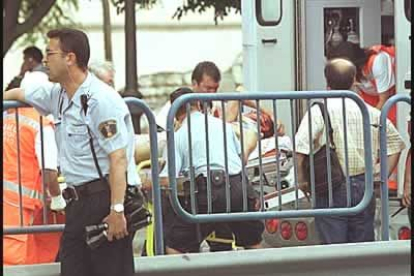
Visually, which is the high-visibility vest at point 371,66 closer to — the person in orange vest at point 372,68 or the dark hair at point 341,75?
the person in orange vest at point 372,68

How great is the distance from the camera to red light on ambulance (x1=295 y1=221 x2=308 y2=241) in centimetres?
700

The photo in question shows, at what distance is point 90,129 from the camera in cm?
500

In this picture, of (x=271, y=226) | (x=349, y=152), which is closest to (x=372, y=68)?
(x=271, y=226)

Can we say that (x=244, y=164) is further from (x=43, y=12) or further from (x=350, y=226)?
(x=43, y=12)

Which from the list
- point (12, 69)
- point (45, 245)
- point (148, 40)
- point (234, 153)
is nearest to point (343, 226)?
point (234, 153)

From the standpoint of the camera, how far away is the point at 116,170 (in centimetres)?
495

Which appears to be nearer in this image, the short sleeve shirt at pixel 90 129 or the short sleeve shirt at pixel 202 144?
the short sleeve shirt at pixel 90 129

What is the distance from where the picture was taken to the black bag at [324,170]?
630cm

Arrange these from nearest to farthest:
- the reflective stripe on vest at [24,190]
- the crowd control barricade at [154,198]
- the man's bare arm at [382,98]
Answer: the crowd control barricade at [154,198] < the reflective stripe on vest at [24,190] < the man's bare arm at [382,98]

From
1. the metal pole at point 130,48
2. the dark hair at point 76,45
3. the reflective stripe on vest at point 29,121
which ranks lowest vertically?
the reflective stripe on vest at point 29,121

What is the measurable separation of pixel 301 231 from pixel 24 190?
1992 millimetres

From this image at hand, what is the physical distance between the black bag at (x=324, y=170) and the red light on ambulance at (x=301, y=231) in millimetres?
706

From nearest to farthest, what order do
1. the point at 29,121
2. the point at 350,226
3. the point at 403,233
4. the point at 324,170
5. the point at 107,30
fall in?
the point at 29,121 < the point at 324,170 < the point at 350,226 < the point at 403,233 < the point at 107,30

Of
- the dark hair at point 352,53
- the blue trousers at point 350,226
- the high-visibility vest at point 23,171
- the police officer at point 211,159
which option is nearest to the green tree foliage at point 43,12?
the dark hair at point 352,53
